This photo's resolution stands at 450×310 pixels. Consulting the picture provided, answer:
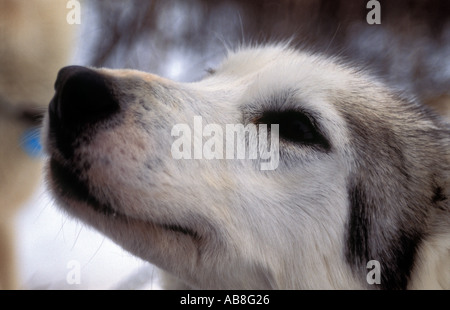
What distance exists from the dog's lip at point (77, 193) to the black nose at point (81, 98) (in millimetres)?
69

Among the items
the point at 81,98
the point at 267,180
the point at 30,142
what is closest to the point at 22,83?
the point at 30,142

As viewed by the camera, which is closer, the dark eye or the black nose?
the black nose

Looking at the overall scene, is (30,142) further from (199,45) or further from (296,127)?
(296,127)

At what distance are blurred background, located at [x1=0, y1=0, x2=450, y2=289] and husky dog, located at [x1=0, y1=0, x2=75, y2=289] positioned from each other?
0.11 feet

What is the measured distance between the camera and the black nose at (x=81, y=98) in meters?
0.64

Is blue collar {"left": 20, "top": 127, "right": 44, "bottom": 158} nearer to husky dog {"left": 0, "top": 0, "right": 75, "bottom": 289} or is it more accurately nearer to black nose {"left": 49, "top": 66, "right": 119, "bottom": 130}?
husky dog {"left": 0, "top": 0, "right": 75, "bottom": 289}

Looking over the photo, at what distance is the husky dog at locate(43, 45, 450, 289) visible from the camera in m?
0.65

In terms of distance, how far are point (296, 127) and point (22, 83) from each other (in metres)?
0.70

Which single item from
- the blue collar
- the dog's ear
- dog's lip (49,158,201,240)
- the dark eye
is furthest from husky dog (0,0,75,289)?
the dog's ear

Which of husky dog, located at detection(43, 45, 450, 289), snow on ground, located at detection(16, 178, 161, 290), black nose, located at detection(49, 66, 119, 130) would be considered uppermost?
black nose, located at detection(49, 66, 119, 130)

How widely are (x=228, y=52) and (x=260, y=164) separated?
0.44 metres

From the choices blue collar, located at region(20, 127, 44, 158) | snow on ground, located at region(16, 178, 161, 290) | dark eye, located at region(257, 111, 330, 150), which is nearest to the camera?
dark eye, located at region(257, 111, 330, 150)

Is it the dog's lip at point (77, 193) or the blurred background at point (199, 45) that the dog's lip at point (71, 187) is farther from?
the blurred background at point (199, 45)

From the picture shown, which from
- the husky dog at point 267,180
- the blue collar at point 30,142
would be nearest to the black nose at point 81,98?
the husky dog at point 267,180
